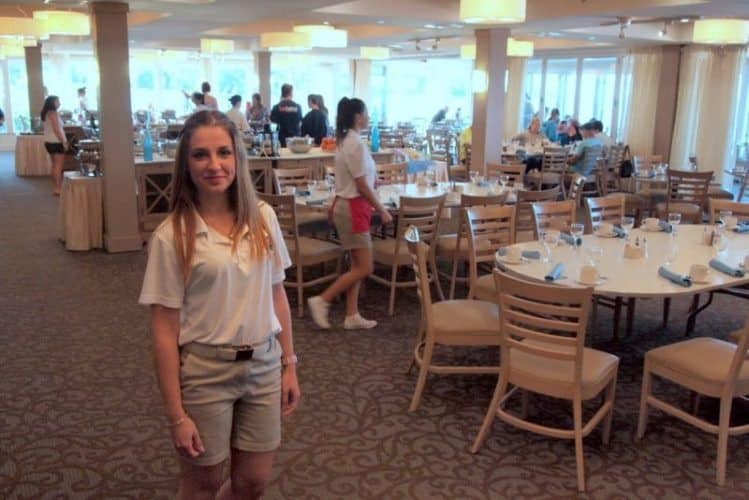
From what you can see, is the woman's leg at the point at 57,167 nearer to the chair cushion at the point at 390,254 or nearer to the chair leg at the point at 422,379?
the chair cushion at the point at 390,254

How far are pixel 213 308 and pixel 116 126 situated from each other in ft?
19.0

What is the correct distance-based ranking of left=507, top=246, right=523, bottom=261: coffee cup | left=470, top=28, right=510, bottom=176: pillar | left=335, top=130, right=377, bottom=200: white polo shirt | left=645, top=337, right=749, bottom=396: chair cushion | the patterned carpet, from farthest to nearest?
left=470, top=28, right=510, bottom=176: pillar, left=335, top=130, right=377, bottom=200: white polo shirt, left=507, top=246, right=523, bottom=261: coffee cup, left=645, top=337, right=749, bottom=396: chair cushion, the patterned carpet

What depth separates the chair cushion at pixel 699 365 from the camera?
326 cm

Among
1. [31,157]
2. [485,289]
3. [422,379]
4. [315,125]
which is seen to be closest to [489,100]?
[315,125]

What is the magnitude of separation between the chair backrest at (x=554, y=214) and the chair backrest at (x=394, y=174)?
2676 millimetres

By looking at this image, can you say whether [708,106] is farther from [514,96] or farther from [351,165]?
[351,165]

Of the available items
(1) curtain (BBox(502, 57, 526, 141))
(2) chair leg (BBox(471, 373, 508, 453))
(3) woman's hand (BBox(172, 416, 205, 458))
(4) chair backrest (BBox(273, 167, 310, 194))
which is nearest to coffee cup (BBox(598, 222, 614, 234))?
(2) chair leg (BBox(471, 373, 508, 453))

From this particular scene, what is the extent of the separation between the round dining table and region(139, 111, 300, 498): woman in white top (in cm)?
201

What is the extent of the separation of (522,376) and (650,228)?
2211mm

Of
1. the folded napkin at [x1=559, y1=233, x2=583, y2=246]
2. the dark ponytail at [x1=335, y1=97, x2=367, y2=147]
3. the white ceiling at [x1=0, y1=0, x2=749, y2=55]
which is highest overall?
the white ceiling at [x1=0, y1=0, x2=749, y2=55]

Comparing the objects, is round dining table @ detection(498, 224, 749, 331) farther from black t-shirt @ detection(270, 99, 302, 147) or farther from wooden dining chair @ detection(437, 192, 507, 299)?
black t-shirt @ detection(270, 99, 302, 147)

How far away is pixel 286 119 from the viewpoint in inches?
425

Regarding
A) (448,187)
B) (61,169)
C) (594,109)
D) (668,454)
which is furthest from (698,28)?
(61,169)

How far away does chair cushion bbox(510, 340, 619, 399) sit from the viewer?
319 cm
